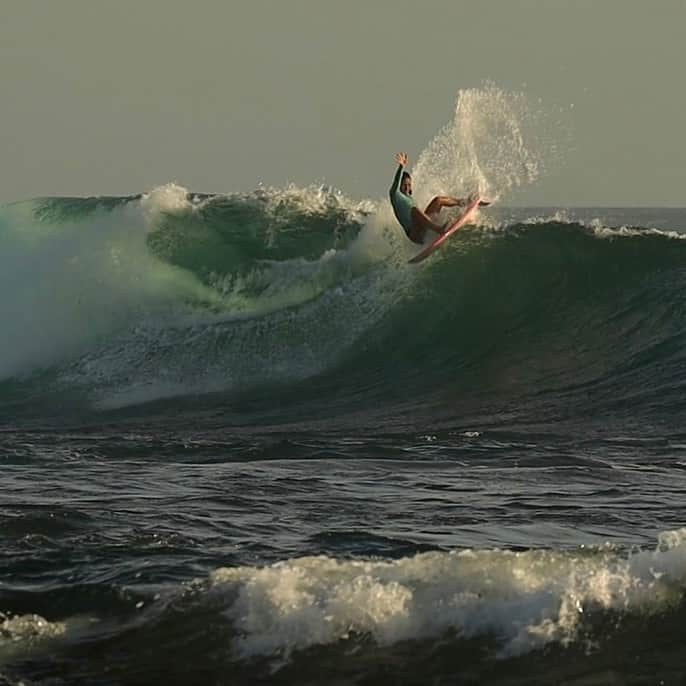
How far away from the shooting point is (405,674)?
18.2ft

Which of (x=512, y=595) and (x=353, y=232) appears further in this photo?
(x=353, y=232)

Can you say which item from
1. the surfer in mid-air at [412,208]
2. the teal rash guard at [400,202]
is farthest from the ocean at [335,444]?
the teal rash guard at [400,202]

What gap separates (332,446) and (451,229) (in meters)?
7.16

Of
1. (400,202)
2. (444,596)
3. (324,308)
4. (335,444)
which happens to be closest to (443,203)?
(400,202)

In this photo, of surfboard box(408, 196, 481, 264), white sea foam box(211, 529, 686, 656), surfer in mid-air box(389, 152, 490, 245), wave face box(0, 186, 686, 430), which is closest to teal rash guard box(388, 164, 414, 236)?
surfer in mid-air box(389, 152, 490, 245)

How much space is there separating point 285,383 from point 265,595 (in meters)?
10.9

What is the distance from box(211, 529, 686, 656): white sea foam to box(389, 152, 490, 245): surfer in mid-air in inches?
423

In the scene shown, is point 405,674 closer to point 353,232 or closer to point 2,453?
point 2,453

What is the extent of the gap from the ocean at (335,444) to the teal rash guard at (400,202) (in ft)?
3.82

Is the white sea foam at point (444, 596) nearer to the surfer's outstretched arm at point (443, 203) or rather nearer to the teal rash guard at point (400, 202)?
the teal rash guard at point (400, 202)

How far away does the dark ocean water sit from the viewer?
5.87 m

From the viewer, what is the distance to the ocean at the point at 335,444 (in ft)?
19.2

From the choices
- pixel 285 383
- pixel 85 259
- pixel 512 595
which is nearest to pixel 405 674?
pixel 512 595

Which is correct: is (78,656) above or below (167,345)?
below
